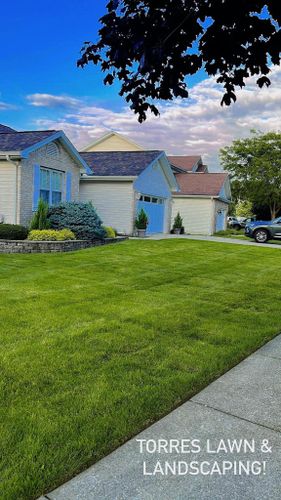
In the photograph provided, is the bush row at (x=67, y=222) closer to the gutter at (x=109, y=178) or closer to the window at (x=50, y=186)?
the window at (x=50, y=186)

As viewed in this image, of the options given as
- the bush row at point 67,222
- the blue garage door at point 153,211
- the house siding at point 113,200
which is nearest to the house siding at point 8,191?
the bush row at point 67,222

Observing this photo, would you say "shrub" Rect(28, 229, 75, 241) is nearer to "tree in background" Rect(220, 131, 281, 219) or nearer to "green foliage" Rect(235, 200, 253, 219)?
"tree in background" Rect(220, 131, 281, 219)

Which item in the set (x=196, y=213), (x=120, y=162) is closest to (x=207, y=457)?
(x=120, y=162)

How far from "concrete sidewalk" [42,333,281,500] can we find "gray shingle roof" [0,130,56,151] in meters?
13.7

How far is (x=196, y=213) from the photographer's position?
30531 millimetres

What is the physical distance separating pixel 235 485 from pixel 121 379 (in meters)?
1.49

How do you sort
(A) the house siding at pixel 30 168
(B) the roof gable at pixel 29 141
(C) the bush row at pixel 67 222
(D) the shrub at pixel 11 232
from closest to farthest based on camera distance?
(D) the shrub at pixel 11 232
(C) the bush row at pixel 67 222
(B) the roof gable at pixel 29 141
(A) the house siding at pixel 30 168

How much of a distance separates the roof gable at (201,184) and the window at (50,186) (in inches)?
573

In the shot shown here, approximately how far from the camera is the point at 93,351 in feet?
13.9

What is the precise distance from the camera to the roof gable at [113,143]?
106ft

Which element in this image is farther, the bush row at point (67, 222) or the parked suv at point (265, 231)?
the parked suv at point (265, 231)

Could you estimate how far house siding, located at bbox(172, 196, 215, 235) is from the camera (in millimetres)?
30141

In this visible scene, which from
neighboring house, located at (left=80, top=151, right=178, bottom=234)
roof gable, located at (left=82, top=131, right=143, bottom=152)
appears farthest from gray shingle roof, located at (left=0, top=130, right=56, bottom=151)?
roof gable, located at (left=82, top=131, right=143, bottom=152)

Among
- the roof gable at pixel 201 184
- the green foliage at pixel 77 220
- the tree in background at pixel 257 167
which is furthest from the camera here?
the tree in background at pixel 257 167
